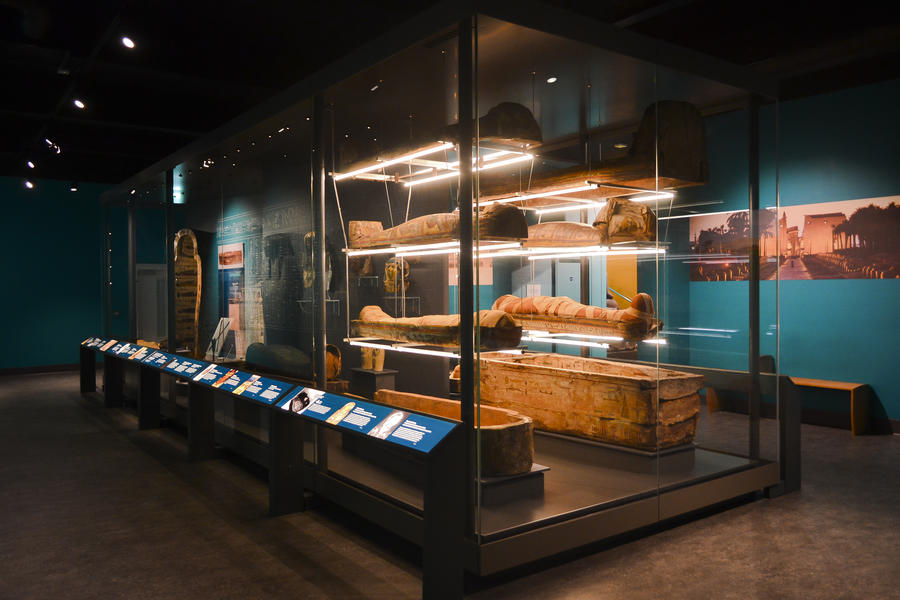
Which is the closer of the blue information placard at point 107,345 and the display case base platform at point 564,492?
the display case base platform at point 564,492

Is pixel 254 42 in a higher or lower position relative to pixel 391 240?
higher

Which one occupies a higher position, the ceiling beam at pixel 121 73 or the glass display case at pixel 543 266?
the ceiling beam at pixel 121 73

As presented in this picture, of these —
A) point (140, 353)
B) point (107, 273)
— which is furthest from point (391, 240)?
point (107, 273)

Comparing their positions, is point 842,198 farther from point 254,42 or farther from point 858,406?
point 254,42

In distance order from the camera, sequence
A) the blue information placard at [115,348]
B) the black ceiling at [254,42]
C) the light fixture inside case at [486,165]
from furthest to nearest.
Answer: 1. the blue information placard at [115,348]
2. the black ceiling at [254,42]
3. the light fixture inside case at [486,165]

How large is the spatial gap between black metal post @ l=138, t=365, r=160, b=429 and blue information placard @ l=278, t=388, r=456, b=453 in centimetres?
346

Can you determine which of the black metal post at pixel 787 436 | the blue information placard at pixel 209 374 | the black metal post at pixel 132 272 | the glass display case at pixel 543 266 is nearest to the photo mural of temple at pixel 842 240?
the black metal post at pixel 787 436

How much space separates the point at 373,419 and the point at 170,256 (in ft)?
14.4

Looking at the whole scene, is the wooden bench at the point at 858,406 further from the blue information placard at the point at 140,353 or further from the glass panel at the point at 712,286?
the blue information placard at the point at 140,353

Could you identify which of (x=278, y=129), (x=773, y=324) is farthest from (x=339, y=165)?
(x=773, y=324)

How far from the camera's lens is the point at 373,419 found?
3230 mm

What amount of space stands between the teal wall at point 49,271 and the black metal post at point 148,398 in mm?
6096

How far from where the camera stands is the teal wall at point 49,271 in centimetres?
1126

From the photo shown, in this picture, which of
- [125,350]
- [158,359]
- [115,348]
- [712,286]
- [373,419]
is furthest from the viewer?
[115,348]
